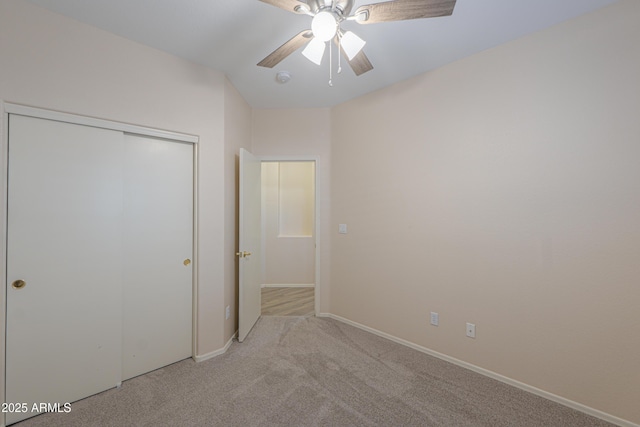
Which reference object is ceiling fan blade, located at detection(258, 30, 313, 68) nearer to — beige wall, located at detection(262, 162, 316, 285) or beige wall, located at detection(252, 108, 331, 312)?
beige wall, located at detection(252, 108, 331, 312)

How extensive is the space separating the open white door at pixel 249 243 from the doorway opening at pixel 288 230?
150 cm

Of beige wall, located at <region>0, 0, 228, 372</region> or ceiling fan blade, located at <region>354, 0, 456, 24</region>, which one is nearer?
ceiling fan blade, located at <region>354, 0, 456, 24</region>

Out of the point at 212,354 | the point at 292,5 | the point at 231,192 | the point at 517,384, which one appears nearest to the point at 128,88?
the point at 231,192

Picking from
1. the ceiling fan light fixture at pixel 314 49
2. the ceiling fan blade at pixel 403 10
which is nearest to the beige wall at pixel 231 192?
the ceiling fan light fixture at pixel 314 49

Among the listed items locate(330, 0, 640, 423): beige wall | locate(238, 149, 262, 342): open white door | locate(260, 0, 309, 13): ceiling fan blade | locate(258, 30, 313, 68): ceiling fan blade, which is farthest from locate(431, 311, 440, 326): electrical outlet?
locate(260, 0, 309, 13): ceiling fan blade

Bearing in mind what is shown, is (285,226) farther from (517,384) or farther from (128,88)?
(517,384)

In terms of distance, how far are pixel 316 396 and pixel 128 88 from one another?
105 inches

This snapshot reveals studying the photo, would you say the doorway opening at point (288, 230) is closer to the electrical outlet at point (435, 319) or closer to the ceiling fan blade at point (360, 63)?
the electrical outlet at point (435, 319)

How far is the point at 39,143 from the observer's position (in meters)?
1.69

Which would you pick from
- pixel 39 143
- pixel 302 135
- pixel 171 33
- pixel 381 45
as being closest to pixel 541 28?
pixel 381 45

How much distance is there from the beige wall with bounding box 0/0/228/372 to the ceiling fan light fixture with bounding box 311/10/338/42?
1479mm

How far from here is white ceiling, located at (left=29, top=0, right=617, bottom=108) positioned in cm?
167

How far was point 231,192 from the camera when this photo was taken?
273cm

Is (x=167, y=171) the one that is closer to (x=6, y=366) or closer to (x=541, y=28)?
(x=6, y=366)
